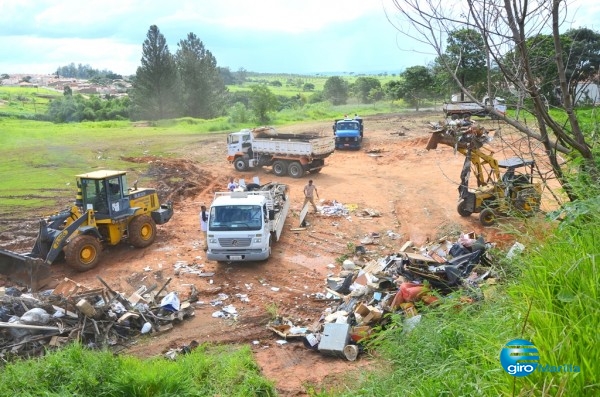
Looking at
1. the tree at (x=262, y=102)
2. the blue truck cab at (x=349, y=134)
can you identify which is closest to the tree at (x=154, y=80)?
the tree at (x=262, y=102)

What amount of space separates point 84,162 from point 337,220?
55.6ft

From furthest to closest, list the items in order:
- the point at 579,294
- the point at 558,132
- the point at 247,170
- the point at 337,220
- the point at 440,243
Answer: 1. the point at 247,170
2. the point at 337,220
3. the point at 440,243
4. the point at 558,132
5. the point at 579,294

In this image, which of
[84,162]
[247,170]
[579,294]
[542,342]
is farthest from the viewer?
[84,162]

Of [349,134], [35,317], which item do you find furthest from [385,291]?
[349,134]

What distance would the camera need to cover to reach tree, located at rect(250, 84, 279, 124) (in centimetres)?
4722

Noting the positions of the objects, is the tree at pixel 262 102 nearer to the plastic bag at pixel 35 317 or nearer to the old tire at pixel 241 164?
the old tire at pixel 241 164

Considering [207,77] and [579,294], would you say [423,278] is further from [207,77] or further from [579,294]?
[207,77]

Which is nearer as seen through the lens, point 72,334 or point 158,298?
point 72,334

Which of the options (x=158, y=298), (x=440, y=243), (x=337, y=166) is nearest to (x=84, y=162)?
(x=337, y=166)

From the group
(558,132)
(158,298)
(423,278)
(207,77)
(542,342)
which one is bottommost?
(158,298)

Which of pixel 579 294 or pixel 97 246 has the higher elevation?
pixel 579 294

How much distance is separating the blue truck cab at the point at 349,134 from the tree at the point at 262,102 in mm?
17237

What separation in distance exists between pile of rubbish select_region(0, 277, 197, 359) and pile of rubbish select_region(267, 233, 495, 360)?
2.38 metres

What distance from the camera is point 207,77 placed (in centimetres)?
5853
